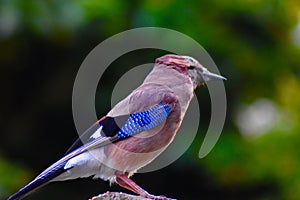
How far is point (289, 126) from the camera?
10.3 metres

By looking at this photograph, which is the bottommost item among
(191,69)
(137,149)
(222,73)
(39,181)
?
(39,181)

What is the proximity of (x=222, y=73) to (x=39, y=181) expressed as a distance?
4465 mm

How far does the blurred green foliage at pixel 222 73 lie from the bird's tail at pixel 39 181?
3422 mm

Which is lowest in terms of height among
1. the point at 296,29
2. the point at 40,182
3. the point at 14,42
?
the point at 40,182

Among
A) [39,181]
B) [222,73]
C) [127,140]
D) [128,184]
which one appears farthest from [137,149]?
[222,73]

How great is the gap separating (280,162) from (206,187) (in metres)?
0.94

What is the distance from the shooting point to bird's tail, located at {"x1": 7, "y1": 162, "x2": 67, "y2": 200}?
5.73 m

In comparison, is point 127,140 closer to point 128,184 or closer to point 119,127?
point 119,127

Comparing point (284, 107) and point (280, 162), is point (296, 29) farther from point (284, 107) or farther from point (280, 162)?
point (280, 162)

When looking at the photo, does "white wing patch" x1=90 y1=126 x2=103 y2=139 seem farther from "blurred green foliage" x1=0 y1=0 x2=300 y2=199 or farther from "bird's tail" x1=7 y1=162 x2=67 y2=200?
"blurred green foliage" x1=0 y1=0 x2=300 y2=199

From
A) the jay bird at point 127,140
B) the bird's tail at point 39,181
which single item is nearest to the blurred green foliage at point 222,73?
the jay bird at point 127,140

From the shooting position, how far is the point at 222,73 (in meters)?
10.0

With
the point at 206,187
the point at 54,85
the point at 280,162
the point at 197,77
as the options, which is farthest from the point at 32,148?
the point at 197,77

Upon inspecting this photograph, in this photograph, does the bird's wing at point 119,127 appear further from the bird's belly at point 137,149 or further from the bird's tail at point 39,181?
the bird's tail at point 39,181
